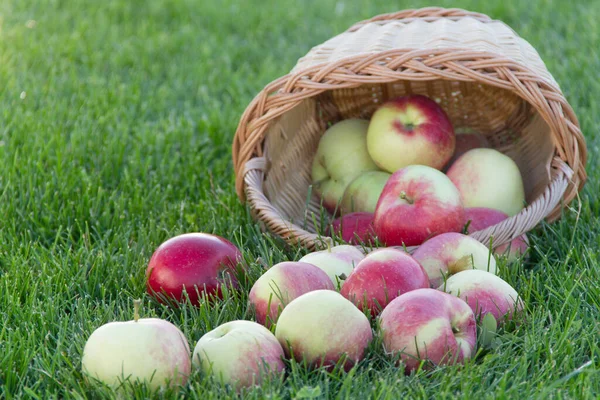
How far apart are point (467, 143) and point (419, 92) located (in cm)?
26

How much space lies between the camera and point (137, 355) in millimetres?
1506

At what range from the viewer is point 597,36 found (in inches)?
164

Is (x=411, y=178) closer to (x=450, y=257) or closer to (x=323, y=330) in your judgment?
(x=450, y=257)

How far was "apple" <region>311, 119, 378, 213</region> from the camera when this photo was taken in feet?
8.93

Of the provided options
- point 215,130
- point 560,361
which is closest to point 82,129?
point 215,130

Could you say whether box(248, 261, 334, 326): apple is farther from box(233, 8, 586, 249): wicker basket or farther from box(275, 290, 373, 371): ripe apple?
box(233, 8, 586, 249): wicker basket

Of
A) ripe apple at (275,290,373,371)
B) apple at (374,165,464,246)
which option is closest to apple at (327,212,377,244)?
apple at (374,165,464,246)

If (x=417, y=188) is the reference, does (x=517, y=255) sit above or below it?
below

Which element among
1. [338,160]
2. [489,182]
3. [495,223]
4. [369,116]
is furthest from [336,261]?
[369,116]

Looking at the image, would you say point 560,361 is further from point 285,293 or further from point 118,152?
point 118,152

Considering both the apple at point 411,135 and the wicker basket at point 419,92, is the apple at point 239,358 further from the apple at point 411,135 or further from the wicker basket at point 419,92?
the apple at point 411,135

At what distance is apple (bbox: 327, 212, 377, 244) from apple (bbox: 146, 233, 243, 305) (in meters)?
0.41

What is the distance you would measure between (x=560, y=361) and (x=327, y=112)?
1.52 meters

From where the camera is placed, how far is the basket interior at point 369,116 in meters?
2.64
